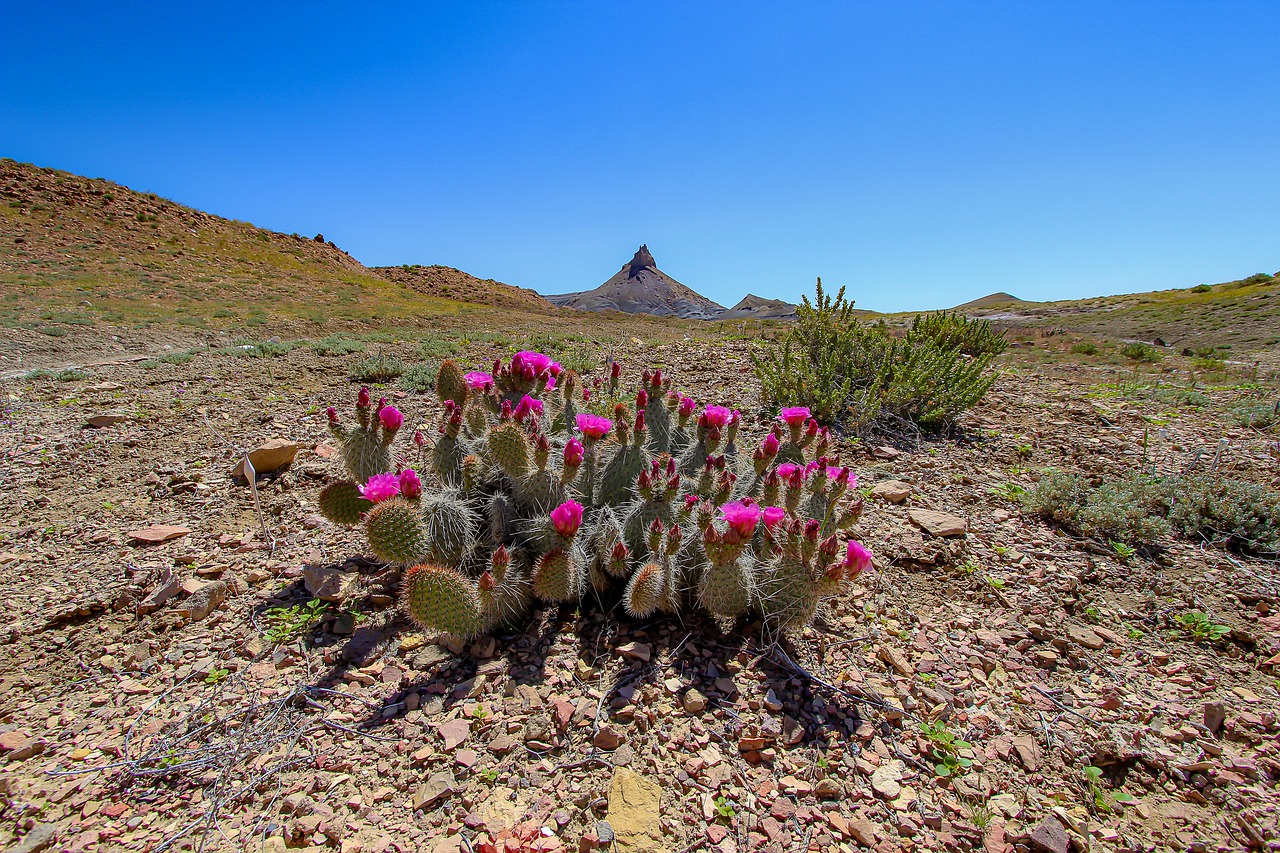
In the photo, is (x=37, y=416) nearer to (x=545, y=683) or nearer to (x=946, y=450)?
(x=545, y=683)

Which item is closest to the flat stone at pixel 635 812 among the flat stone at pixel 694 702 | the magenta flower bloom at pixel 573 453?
the flat stone at pixel 694 702

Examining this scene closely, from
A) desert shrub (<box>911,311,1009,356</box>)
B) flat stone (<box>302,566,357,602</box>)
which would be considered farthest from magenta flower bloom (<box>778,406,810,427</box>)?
desert shrub (<box>911,311,1009,356</box>)

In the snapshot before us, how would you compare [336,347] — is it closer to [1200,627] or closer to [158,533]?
[158,533]

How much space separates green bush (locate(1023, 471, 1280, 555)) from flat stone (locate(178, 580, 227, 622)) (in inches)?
165

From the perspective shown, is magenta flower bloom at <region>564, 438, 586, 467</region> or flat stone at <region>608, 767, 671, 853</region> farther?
magenta flower bloom at <region>564, 438, 586, 467</region>

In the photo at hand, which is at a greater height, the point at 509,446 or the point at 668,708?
the point at 509,446

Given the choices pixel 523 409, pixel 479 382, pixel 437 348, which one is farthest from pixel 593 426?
pixel 437 348

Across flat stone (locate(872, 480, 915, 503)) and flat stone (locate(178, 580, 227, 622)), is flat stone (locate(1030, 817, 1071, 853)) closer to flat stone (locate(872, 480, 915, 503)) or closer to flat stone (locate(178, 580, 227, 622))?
flat stone (locate(872, 480, 915, 503))

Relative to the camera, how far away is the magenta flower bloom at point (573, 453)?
2.30 meters

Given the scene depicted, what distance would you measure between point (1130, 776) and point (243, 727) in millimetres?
2830

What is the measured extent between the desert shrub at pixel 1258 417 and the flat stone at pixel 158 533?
7.53 m

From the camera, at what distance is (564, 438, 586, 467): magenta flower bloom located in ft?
7.56

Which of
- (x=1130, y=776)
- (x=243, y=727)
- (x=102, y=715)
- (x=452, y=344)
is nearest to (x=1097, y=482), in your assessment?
(x=1130, y=776)

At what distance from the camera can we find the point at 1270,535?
8.93 feet
